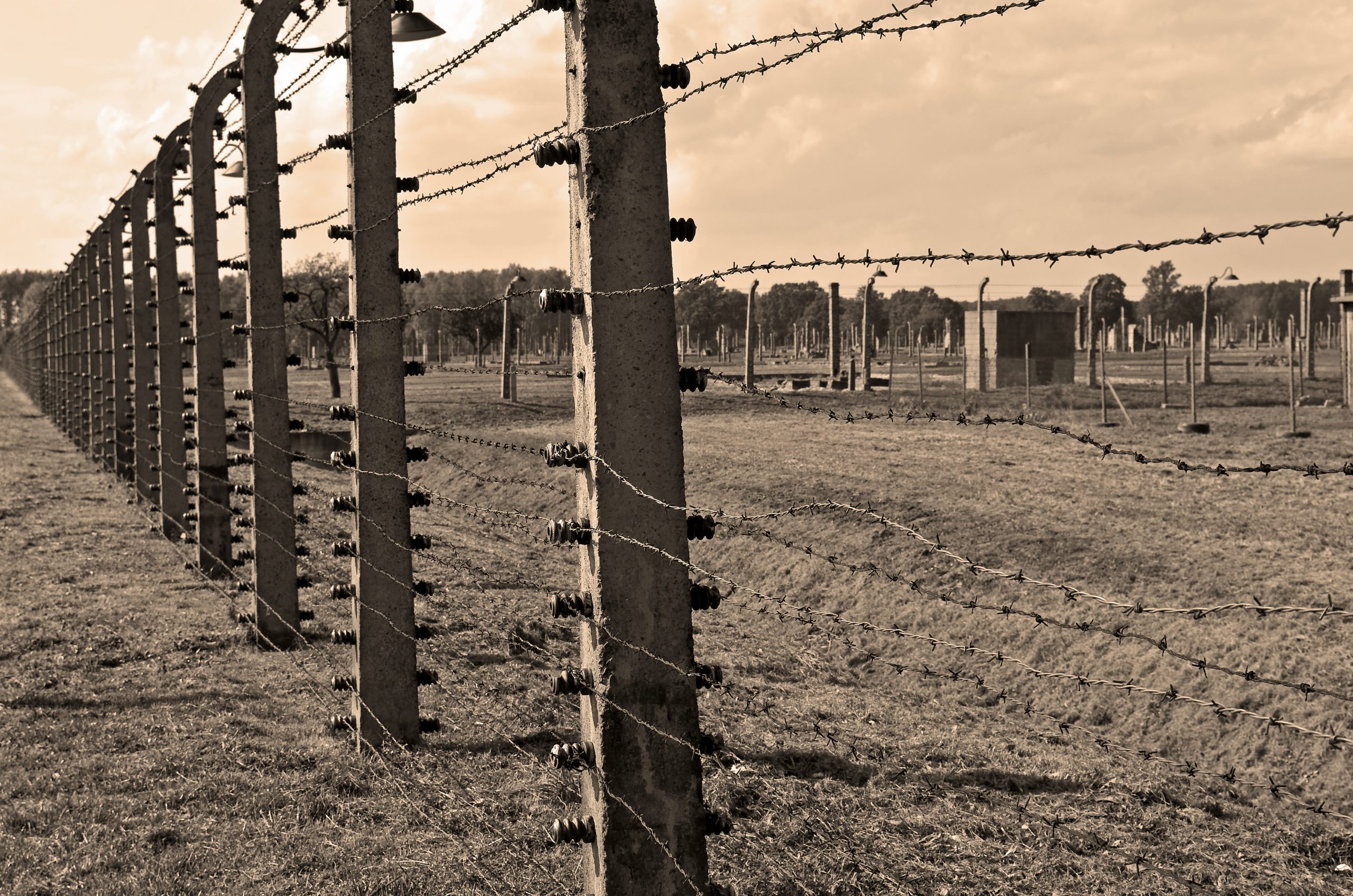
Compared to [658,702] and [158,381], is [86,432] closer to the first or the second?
[158,381]

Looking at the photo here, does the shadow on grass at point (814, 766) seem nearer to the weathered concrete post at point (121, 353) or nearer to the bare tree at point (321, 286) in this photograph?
the weathered concrete post at point (121, 353)

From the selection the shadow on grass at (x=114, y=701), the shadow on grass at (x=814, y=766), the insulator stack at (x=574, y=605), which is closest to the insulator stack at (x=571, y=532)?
the insulator stack at (x=574, y=605)

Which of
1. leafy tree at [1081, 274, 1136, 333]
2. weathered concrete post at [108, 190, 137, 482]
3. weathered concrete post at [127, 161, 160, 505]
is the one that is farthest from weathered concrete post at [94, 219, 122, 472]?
leafy tree at [1081, 274, 1136, 333]

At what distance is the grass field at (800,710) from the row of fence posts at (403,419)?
0.28m

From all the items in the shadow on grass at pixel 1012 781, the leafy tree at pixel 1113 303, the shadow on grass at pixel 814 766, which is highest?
the leafy tree at pixel 1113 303

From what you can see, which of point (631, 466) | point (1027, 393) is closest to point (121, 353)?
point (631, 466)

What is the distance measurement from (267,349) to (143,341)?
6406mm

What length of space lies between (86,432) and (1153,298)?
285 ft

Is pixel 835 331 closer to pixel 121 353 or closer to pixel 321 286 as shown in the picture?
pixel 321 286

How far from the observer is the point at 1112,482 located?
13516mm

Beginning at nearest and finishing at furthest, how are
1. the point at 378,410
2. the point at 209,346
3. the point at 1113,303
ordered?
the point at 378,410 < the point at 209,346 < the point at 1113,303

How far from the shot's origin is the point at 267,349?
A: 23.9 ft

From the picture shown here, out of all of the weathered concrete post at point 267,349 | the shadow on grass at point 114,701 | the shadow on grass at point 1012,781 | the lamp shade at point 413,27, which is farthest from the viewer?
the weathered concrete post at point 267,349

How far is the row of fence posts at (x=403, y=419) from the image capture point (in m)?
3.04
